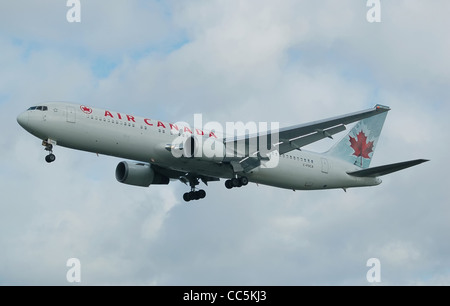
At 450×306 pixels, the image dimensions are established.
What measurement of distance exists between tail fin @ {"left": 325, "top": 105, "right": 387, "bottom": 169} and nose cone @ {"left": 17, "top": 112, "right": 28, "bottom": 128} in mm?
21202

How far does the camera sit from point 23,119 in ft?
157

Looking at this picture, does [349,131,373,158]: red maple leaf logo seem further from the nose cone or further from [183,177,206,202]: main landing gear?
the nose cone

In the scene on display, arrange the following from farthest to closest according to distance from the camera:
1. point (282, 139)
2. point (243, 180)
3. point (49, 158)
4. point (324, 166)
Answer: point (324, 166)
point (243, 180)
point (282, 139)
point (49, 158)

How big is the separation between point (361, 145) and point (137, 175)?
16.4 meters

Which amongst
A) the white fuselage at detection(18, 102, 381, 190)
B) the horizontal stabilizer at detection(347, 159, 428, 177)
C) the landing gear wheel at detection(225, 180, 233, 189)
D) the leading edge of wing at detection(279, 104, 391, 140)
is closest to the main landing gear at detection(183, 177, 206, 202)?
the landing gear wheel at detection(225, 180, 233, 189)

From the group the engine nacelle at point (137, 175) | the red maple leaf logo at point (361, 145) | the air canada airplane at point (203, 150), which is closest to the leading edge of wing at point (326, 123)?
the air canada airplane at point (203, 150)

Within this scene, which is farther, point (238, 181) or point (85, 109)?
point (238, 181)

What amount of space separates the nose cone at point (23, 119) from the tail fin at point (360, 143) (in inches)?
835

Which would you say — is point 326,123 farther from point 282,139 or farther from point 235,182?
point 235,182

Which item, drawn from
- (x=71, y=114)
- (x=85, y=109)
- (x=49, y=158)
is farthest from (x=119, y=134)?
(x=49, y=158)

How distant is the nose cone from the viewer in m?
48.0

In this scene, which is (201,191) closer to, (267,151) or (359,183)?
(267,151)

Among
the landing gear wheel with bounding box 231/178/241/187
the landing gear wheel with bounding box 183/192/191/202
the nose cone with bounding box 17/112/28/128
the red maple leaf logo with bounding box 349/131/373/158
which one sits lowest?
the landing gear wheel with bounding box 231/178/241/187

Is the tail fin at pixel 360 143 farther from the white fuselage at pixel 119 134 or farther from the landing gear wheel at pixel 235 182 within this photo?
the landing gear wheel at pixel 235 182
